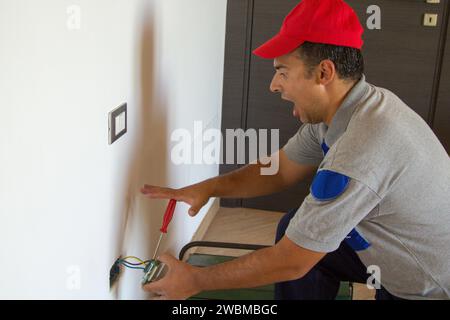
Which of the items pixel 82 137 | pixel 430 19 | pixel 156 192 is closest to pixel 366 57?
pixel 430 19

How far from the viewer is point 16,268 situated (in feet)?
3.62

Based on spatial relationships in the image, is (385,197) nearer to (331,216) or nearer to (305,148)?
(331,216)

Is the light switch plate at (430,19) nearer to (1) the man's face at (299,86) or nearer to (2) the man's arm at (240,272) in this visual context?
(1) the man's face at (299,86)

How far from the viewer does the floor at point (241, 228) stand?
2.90 meters

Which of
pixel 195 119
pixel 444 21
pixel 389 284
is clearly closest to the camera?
pixel 389 284

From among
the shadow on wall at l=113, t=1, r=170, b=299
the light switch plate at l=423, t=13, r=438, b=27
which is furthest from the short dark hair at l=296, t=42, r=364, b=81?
the light switch plate at l=423, t=13, r=438, b=27

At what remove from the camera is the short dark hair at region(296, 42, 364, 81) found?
157cm

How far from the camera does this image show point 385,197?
4.95 ft

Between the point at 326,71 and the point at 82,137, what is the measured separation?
0.60m

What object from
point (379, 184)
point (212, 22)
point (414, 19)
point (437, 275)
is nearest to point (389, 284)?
point (437, 275)

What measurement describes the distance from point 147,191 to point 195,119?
2.55 ft

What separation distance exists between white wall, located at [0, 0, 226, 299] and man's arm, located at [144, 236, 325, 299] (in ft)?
0.54

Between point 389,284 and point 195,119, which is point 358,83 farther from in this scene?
point 195,119

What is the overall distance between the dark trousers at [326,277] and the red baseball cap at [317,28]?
1.95 ft
